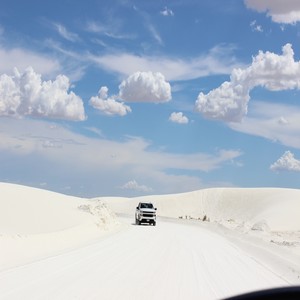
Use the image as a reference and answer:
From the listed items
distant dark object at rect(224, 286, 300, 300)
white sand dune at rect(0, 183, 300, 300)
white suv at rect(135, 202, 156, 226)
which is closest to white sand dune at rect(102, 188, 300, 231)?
white suv at rect(135, 202, 156, 226)

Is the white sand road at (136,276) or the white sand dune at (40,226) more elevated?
the white sand dune at (40,226)

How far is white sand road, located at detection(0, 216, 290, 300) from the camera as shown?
11.8m

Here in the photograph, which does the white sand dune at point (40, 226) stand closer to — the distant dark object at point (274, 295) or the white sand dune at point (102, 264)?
the white sand dune at point (102, 264)

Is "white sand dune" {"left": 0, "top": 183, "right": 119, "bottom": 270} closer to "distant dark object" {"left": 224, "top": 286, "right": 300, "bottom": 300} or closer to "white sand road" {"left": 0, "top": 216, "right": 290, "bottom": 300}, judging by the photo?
"white sand road" {"left": 0, "top": 216, "right": 290, "bottom": 300}

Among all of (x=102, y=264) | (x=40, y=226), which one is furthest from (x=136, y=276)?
(x=40, y=226)

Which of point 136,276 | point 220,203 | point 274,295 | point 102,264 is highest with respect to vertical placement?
point 220,203

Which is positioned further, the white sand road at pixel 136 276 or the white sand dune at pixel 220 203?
the white sand dune at pixel 220 203

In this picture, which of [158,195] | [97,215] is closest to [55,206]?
[97,215]

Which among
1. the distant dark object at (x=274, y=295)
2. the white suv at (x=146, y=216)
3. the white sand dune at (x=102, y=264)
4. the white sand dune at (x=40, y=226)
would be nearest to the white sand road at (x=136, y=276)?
the white sand dune at (x=102, y=264)

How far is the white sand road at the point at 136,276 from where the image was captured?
38.7 feet

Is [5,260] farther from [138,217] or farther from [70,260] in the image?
[138,217]

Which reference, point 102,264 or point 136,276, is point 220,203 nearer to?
point 102,264

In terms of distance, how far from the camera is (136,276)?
14555 millimetres

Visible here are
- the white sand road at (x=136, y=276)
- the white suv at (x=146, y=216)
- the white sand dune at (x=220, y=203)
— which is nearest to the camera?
the white sand road at (x=136, y=276)
